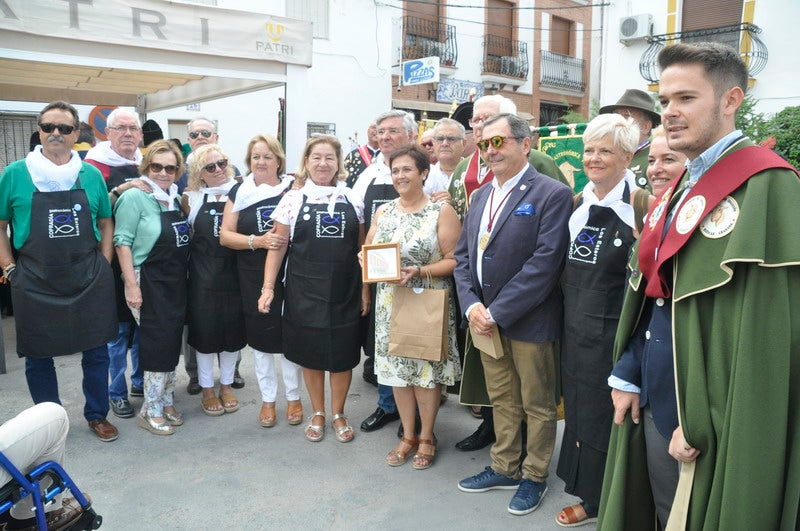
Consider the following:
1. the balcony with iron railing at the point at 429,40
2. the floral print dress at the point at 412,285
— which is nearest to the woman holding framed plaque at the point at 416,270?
the floral print dress at the point at 412,285

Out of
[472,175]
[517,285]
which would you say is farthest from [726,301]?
[472,175]

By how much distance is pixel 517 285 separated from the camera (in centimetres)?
304

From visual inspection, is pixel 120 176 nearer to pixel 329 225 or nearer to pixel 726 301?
pixel 329 225

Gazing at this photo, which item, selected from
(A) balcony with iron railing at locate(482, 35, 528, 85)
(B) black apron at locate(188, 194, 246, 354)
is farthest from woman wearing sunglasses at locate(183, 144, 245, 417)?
(A) balcony with iron railing at locate(482, 35, 528, 85)

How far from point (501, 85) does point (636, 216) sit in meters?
19.4

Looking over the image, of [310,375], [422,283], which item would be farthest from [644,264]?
[310,375]

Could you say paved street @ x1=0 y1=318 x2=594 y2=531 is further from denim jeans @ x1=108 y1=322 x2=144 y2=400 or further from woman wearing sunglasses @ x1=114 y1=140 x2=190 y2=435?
woman wearing sunglasses @ x1=114 y1=140 x2=190 y2=435

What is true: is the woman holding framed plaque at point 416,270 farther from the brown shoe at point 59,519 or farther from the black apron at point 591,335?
the brown shoe at point 59,519

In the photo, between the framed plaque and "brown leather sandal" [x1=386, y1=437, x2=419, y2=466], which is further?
"brown leather sandal" [x1=386, y1=437, x2=419, y2=466]

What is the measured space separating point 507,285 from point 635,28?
41.9 feet

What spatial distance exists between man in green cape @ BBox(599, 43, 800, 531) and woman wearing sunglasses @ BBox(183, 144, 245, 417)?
9.94 feet

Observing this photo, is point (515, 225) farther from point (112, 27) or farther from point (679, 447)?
point (112, 27)

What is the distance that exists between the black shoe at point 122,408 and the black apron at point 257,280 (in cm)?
105

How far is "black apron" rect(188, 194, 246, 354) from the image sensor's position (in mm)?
4242
